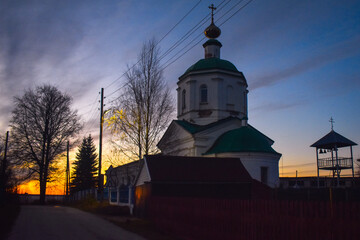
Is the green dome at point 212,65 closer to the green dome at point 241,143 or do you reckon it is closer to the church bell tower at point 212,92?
the church bell tower at point 212,92

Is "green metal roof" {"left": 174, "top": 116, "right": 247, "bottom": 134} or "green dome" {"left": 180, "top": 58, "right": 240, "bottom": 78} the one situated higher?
"green dome" {"left": 180, "top": 58, "right": 240, "bottom": 78}

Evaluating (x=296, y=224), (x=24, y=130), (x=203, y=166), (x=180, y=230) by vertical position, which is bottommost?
(x=180, y=230)

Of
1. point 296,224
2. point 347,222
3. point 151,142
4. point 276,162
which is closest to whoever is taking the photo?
point 347,222

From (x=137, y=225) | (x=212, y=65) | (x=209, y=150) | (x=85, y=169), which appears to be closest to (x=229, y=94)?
(x=212, y=65)

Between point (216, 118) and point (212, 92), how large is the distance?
8.52ft

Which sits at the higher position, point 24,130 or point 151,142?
point 24,130

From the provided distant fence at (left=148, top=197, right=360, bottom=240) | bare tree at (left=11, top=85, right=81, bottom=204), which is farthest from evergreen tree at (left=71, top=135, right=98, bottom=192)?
distant fence at (left=148, top=197, right=360, bottom=240)

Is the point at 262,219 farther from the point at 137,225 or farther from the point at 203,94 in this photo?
the point at 203,94

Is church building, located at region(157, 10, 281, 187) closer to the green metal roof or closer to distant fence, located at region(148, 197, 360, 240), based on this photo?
the green metal roof

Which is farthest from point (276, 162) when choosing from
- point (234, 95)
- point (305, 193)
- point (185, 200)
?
point (185, 200)

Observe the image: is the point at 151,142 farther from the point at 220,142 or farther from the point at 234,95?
the point at 234,95

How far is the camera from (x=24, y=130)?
37344 mm

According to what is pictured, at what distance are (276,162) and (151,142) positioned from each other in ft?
37.7

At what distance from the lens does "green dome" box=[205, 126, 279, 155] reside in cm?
2844
